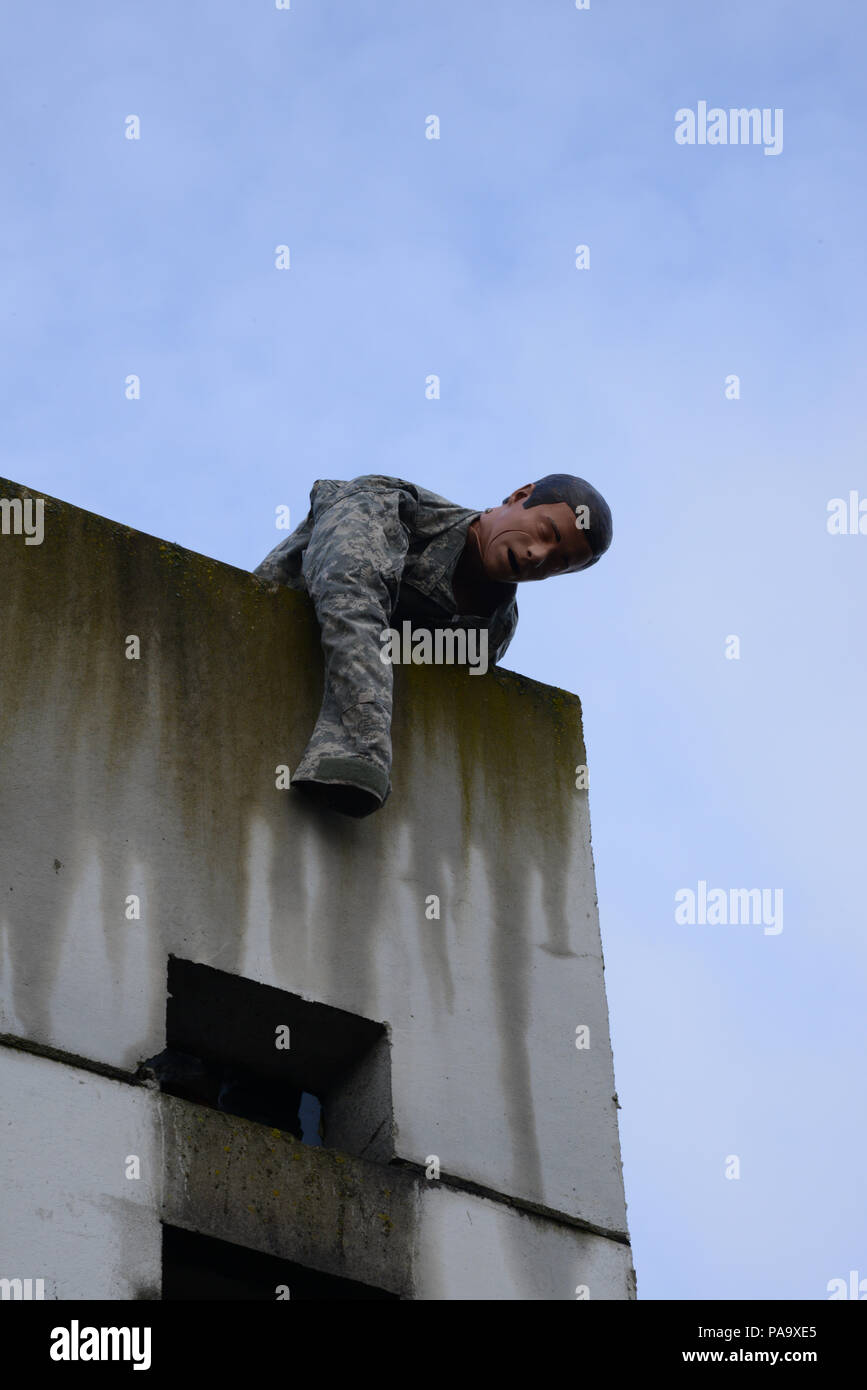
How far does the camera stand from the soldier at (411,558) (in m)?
8.76

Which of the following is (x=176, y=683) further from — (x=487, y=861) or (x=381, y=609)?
(x=487, y=861)

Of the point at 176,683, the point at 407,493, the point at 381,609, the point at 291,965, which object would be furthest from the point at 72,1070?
the point at 407,493

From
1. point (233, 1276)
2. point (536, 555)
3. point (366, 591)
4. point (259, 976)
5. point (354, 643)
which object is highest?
point (536, 555)

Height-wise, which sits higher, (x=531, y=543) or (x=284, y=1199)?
(x=531, y=543)

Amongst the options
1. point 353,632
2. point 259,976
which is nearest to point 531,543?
point 353,632

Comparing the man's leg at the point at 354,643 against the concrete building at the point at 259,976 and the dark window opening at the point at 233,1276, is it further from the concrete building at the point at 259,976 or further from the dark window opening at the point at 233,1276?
the dark window opening at the point at 233,1276

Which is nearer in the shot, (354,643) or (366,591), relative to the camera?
(354,643)

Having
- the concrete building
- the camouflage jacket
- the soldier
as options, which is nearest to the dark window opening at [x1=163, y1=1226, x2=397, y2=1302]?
the concrete building

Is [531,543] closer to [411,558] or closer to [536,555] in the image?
[536,555]

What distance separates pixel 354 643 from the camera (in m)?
8.70

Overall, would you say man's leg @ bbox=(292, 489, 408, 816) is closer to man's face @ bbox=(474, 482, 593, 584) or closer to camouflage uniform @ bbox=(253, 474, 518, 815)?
camouflage uniform @ bbox=(253, 474, 518, 815)

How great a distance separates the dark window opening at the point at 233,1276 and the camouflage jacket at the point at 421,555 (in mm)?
2975

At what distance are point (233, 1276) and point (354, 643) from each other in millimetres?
2444

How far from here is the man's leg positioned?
8.41 m
